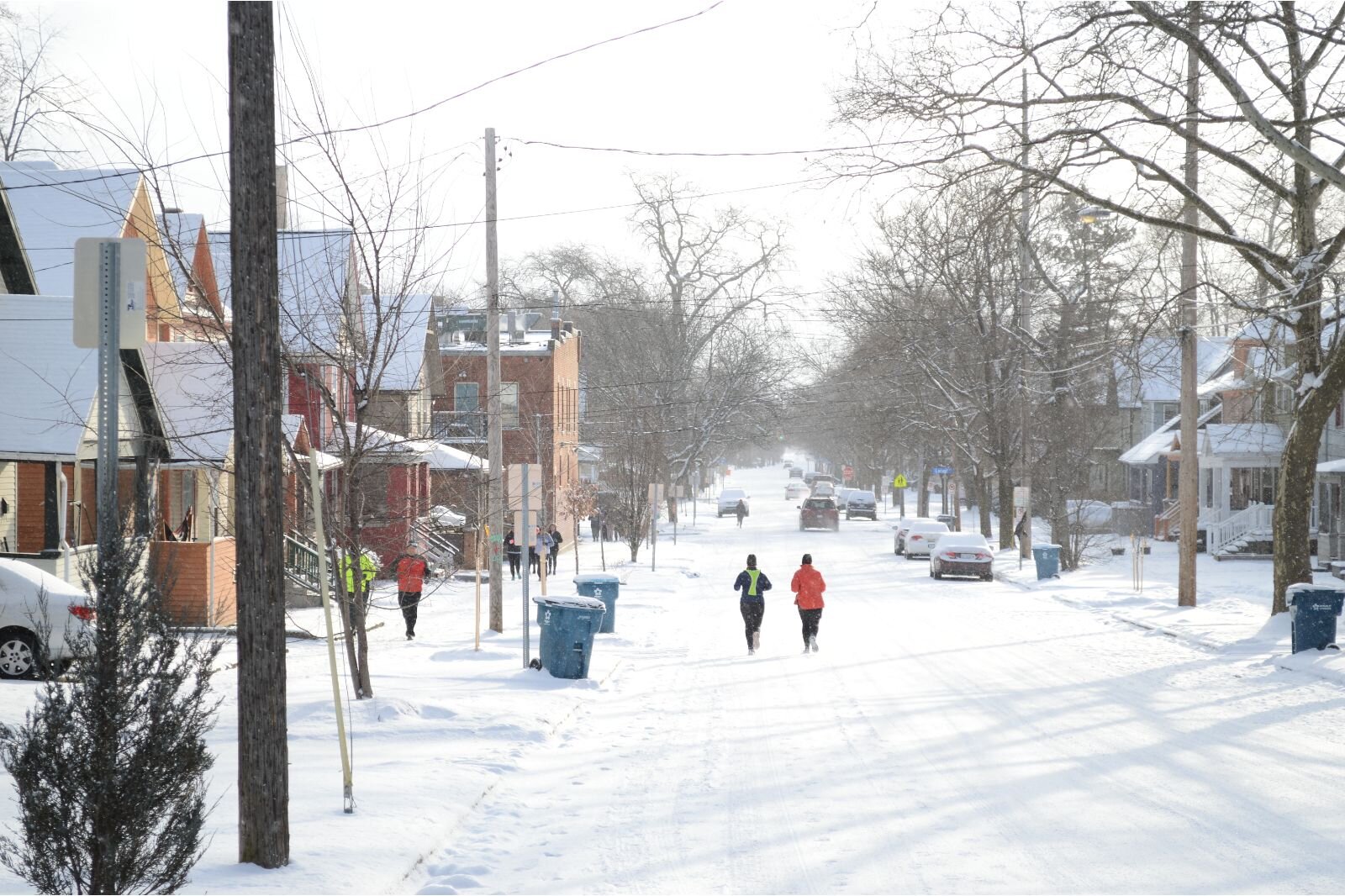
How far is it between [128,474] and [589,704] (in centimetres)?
1385

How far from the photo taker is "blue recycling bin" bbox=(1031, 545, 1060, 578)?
34938 mm

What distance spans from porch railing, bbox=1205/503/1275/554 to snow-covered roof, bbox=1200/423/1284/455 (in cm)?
297

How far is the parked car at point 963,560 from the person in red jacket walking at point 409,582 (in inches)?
748

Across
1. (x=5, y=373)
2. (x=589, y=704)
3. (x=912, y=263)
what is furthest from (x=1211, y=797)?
(x=912, y=263)

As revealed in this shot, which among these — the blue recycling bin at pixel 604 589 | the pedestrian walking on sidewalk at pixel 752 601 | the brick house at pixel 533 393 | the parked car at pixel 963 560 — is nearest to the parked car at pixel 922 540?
the parked car at pixel 963 560

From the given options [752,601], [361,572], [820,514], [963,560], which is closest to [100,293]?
[361,572]

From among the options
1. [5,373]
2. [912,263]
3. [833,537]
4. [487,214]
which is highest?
[912,263]

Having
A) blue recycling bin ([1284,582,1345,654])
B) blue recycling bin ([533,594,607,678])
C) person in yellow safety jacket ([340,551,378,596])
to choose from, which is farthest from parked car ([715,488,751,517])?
blue recycling bin ([533,594,607,678])

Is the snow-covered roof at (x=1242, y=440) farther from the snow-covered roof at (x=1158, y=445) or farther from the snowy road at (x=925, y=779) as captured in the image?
the snowy road at (x=925, y=779)

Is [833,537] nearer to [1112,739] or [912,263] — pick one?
[912,263]

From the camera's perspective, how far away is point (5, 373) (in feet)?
71.9

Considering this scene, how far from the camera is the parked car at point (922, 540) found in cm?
4572

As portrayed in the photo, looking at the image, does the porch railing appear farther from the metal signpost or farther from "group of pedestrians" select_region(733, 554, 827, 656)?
the metal signpost

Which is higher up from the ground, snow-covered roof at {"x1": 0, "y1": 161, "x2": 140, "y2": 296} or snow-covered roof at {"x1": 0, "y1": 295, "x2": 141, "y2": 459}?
snow-covered roof at {"x1": 0, "y1": 161, "x2": 140, "y2": 296}
